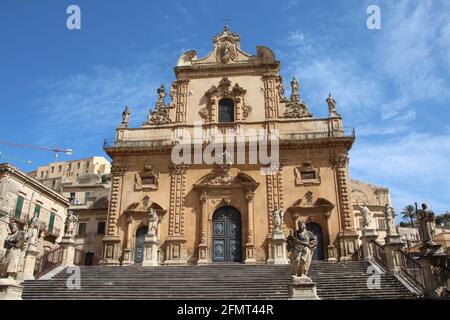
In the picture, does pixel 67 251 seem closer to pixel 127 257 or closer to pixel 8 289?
pixel 127 257

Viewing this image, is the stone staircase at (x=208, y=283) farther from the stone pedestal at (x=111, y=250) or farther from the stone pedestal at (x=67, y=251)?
the stone pedestal at (x=111, y=250)

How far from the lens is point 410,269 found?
14219 mm

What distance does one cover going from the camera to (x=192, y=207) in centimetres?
2244

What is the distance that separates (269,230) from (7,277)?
42.0 feet

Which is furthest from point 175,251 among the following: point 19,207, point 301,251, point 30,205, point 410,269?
point 30,205

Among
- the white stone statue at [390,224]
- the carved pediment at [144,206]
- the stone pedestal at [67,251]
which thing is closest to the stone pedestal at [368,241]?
the white stone statue at [390,224]

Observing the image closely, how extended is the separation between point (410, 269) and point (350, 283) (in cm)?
223

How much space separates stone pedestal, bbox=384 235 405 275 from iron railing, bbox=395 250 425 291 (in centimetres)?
10

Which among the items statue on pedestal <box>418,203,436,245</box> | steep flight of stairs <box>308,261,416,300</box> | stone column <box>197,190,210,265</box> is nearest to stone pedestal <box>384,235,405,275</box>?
steep flight of stairs <box>308,261,416,300</box>

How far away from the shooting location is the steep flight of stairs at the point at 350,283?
42.6 ft

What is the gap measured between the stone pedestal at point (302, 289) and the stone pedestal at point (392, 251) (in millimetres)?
5085

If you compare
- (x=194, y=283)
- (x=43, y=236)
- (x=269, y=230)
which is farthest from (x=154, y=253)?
(x=43, y=236)

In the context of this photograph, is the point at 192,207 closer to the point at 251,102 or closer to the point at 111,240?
the point at 111,240
